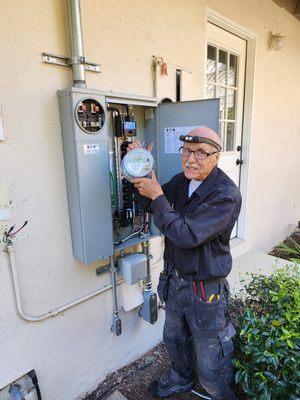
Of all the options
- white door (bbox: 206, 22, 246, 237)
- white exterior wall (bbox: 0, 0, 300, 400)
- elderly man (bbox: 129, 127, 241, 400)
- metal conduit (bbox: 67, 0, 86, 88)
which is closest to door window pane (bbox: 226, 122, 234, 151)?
white door (bbox: 206, 22, 246, 237)

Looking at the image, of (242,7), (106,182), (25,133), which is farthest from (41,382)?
(242,7)

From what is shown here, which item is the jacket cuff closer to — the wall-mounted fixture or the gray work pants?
the gray work pants

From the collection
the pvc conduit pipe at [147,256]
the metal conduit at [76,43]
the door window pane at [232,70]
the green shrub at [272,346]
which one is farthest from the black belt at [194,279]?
the door window pane at [232,70]

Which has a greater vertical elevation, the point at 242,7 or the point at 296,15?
the point at 296,15

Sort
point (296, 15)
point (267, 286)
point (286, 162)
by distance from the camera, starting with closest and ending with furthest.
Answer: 1. point (267, 286)
2. point (296, 15)
3. point (286, 162)

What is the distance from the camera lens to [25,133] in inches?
51.2

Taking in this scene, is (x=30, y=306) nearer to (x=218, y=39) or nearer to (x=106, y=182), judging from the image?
(x=106, y=182)

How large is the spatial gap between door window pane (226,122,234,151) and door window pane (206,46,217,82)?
1.85ft

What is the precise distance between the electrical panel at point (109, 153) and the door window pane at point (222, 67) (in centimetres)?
139

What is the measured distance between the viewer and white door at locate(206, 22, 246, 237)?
104 inches

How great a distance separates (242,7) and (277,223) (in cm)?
277

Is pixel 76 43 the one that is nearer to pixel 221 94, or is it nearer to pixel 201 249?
pixel 201 249

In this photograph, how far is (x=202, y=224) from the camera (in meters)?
1.25

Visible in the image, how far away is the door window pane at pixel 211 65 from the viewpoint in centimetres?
262
